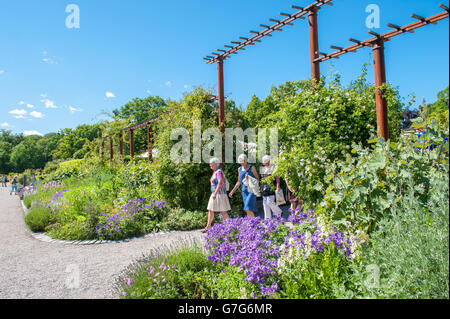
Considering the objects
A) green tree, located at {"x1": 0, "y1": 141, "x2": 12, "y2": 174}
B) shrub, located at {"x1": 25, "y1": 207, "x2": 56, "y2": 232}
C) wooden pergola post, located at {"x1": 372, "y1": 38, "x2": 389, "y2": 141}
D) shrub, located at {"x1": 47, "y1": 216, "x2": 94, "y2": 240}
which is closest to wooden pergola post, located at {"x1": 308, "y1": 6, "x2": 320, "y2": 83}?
wooden pergola post, located at {"x1": 372, "y1": 38, "x2": 389, "y2": 141}

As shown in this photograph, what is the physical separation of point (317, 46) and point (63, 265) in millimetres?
5825

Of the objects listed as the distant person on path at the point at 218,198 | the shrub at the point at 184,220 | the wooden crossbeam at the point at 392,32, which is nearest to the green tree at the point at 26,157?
the shrub at the point at 184,220

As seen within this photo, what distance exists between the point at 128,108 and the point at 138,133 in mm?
11125

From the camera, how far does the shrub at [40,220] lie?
7.15m

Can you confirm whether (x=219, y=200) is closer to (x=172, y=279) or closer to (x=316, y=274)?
(x=172, y=279)

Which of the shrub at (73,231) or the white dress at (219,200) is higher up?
the white dress at (219,200)

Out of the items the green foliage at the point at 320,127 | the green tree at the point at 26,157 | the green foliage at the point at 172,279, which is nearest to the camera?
the green foliage at the point at 172,279

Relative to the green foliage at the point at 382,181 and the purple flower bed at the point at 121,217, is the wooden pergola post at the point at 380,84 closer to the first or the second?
the green foliage at the point at 382,181

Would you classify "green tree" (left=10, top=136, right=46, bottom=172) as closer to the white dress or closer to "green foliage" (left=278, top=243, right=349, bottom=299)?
the white dress

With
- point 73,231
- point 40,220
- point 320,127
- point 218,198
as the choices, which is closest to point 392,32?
point 320,127

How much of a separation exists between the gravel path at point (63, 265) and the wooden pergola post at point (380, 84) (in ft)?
9.88

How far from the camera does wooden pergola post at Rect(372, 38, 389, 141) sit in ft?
13.1

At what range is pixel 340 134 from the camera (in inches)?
172
